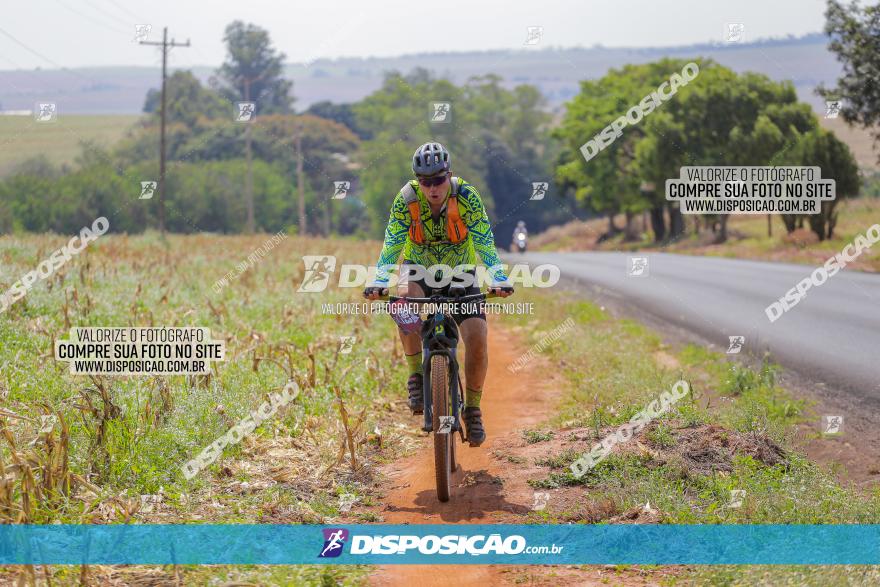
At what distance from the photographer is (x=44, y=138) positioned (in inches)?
2923

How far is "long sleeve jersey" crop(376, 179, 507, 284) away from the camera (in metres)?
8.05

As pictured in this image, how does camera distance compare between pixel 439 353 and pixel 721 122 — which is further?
pixel 721 122

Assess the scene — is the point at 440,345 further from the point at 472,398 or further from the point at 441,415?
the point at 472,398

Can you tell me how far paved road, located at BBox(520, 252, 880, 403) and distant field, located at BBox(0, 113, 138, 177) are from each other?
74.7 ft

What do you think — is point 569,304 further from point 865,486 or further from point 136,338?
point 865,486

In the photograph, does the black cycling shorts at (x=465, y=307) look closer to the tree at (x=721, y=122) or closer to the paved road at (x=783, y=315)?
the paved road at (x=783, y=315)

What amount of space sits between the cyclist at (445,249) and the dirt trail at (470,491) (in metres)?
0.44

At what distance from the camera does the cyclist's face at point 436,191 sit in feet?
25.5

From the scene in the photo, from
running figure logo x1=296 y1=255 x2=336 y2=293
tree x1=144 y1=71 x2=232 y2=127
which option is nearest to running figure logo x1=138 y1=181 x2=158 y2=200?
running figure logo x1=296 y1=255 x2=336 y2=293

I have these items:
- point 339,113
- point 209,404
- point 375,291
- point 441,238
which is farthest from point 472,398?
point 339,113

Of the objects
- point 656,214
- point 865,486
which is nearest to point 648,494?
point 865,486

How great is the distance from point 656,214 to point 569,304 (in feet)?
170

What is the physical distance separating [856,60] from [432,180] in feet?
88.8

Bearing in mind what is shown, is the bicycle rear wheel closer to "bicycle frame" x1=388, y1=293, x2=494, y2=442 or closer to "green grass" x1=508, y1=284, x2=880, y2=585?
"bicycle frame" x1=388, y1=293, x2=494, y2=442
